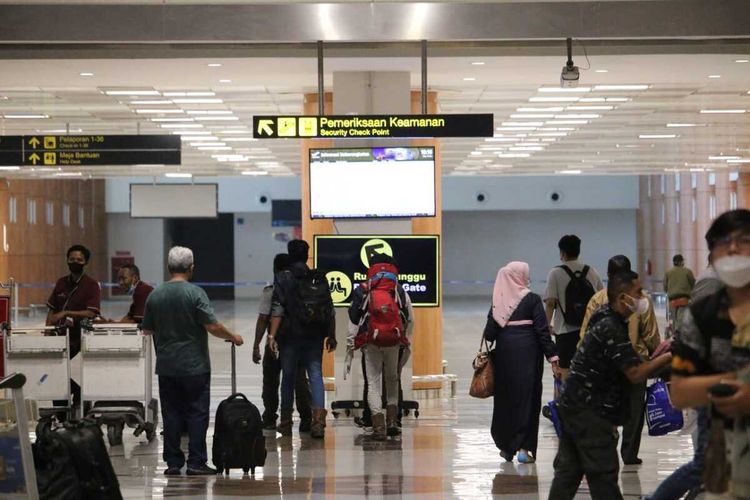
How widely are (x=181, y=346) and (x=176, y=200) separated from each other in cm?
2501

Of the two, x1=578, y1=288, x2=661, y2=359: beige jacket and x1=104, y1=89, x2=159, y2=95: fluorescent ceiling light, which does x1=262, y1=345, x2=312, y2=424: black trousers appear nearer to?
x1=578, y1=288, x2=661, y2=359: beige jacket

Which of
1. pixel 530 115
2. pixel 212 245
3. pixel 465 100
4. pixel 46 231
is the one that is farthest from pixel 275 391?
pixel 212 245

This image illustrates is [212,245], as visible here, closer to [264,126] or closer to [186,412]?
[264,126]

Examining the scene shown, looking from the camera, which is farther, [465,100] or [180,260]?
[465,100]

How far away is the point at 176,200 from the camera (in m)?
32.9

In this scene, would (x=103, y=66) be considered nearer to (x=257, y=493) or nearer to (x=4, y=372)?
(x=4, y=372)

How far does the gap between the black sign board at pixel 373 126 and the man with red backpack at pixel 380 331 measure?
4.68ft

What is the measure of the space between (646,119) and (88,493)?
15.4 meters

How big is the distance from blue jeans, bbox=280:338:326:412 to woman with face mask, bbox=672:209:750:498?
6583mm

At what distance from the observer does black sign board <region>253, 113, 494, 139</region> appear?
436 inches

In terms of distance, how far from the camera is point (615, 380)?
18.7 feet

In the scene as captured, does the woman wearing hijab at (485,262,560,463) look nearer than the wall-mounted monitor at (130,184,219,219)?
Yes

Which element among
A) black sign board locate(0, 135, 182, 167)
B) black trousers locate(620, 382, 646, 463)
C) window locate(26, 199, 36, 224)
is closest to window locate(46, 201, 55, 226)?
window locate(26, 199, 36, 224)

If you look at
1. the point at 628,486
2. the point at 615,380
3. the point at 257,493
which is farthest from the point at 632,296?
the point at 257,493
